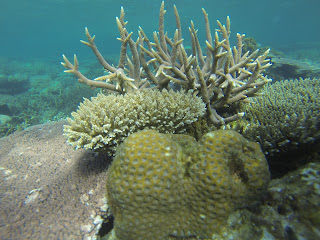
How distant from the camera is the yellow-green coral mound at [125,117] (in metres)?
2.36

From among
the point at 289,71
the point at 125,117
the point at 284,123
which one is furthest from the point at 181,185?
the point at 289,71

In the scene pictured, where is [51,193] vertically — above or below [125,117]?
below

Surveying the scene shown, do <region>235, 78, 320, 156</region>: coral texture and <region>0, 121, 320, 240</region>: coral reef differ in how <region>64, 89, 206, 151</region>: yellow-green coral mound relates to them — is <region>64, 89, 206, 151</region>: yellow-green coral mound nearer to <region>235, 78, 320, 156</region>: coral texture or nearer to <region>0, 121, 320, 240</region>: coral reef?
<region>0, 121, 320, 240</region>: coral reef

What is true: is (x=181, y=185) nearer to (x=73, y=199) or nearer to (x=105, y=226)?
(x=105, y=226)

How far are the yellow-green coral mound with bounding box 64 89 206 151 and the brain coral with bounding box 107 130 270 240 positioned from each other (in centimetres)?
74

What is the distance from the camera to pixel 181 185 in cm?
164

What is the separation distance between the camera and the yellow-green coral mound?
236cm

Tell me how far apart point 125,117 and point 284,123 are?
232 centimetres

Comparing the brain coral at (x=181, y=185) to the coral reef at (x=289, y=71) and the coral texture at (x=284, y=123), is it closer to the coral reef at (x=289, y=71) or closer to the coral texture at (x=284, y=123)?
the coral texture at (x=284, y=123)

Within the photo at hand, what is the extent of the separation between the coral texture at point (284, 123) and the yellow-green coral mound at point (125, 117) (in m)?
0.99

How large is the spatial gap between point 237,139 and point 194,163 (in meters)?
0.51

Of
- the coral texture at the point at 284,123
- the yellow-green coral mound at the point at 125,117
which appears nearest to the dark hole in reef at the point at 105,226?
the yellow-green coral mound at the point at 125,117

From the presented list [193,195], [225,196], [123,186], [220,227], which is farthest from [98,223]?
[225,196]

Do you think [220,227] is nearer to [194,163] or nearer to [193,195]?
[193,195]
